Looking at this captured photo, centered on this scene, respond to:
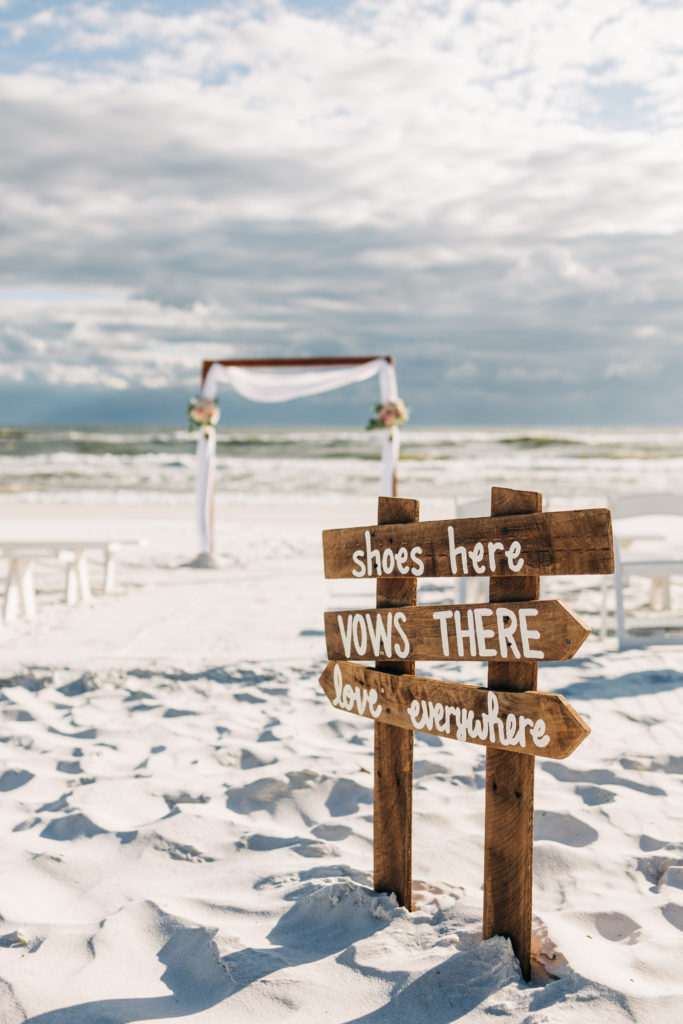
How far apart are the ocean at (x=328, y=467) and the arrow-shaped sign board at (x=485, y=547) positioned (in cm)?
1459

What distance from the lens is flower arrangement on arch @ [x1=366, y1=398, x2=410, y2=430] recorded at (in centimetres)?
925

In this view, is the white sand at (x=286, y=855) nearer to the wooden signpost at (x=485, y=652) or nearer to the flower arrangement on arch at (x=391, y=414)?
the wooden signpost at (x=485, y=652)

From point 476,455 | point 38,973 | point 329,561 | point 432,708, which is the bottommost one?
point 38,973

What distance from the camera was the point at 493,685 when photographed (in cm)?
177

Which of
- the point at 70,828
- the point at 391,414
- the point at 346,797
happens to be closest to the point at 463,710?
the point at 346,797

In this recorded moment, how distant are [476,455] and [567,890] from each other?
1212 inches

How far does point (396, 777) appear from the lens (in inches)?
79.7

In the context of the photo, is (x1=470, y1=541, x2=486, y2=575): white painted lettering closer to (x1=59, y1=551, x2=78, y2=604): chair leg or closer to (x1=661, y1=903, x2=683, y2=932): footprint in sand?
(x1=661, y1=903, x2=683, y2=932): footprint in sand

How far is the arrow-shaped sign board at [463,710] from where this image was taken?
63.6 inches

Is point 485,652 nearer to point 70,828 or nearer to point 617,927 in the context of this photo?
point 617,927

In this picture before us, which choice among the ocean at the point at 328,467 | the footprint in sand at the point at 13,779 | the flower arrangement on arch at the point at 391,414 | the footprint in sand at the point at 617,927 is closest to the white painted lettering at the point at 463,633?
the footprint in sand at the point at 617,927

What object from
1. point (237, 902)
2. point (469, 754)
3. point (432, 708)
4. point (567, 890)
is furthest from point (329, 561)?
point (469, 754)

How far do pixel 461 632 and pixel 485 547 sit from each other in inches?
7.9

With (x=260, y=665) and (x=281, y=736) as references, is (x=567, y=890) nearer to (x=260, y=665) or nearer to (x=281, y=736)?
(x=281, y=736)
